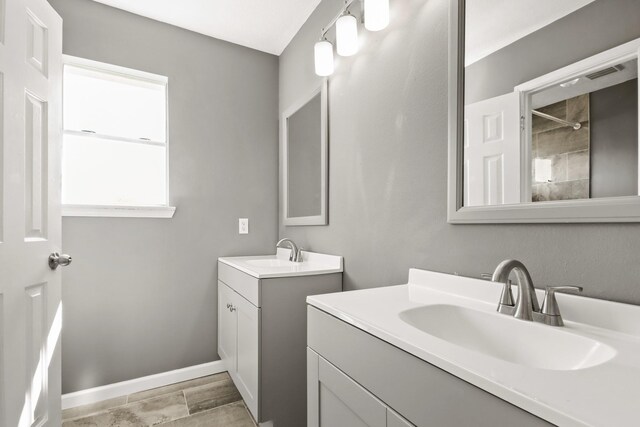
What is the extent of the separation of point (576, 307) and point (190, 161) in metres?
2.19

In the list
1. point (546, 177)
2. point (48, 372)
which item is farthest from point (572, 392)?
point (48, 372)

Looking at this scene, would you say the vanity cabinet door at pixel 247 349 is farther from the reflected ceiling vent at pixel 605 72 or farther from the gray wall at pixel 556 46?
the reflected ceiling vent at pixel 605 72

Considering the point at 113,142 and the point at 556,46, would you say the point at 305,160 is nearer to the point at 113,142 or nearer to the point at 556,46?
the point at 113,142

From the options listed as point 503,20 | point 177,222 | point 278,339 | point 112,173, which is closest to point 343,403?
point 278,339

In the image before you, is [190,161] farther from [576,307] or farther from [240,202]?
[576,307]

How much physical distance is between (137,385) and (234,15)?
2467mm

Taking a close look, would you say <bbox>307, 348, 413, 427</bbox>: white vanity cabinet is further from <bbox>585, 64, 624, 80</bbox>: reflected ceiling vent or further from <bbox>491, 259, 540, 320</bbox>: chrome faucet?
<bbox>585, 64, 624, 80</bbox>: reflected ceiling vent

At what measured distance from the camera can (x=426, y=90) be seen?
119 centimetres

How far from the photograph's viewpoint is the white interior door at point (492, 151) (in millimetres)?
922

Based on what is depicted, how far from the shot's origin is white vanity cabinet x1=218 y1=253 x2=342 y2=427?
1490 mm

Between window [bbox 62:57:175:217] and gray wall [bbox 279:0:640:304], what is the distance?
1167 millimetres

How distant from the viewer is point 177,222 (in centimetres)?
216

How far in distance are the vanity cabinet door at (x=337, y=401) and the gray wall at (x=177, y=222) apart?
1487mm

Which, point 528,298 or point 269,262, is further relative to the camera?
point 269,262
